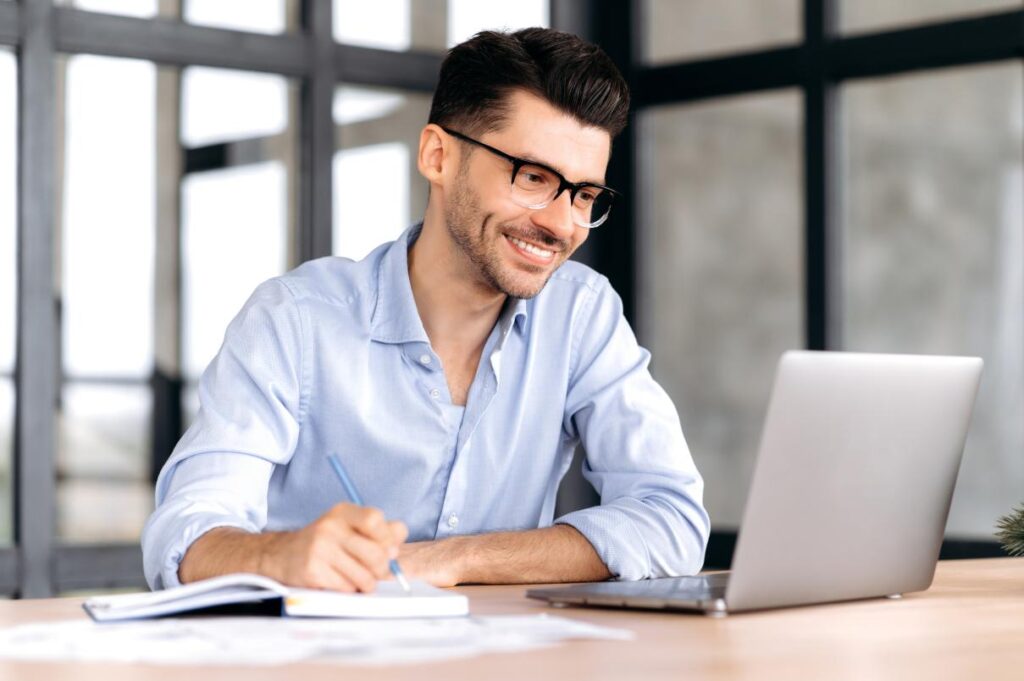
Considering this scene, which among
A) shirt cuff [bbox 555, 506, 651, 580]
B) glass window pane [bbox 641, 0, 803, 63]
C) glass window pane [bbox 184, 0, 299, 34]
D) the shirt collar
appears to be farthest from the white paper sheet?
glass window pane [bbox 641, 0, 803, 63]

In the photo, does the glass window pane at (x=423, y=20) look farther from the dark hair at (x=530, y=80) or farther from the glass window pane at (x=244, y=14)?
the dark hair at (x=530, y=80)

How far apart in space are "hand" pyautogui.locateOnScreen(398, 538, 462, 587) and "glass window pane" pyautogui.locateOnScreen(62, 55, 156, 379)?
2.25 meters

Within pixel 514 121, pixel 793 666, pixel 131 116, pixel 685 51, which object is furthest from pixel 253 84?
pixel 793 666

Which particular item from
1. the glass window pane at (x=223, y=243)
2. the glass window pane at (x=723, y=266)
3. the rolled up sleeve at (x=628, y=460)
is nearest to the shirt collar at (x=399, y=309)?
the rolled up sleeve at (x=628, y=460)

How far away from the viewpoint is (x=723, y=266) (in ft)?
14.5

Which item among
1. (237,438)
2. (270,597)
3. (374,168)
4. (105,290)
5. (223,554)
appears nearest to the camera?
(270,597)

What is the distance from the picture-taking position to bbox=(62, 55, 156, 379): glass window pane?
378cm

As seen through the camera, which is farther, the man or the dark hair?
the dark hair

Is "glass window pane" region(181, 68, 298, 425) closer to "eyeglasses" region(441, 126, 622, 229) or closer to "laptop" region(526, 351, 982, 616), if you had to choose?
"eyeglasses" region(441, 126, 622, 229)

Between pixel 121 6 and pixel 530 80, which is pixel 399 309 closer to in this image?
pixel 530 80

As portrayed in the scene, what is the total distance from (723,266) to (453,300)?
2.32 m

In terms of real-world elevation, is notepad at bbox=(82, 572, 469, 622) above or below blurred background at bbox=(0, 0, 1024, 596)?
below

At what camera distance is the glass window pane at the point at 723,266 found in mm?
4281

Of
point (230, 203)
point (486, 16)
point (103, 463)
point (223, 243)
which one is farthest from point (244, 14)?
point (103, 463)
